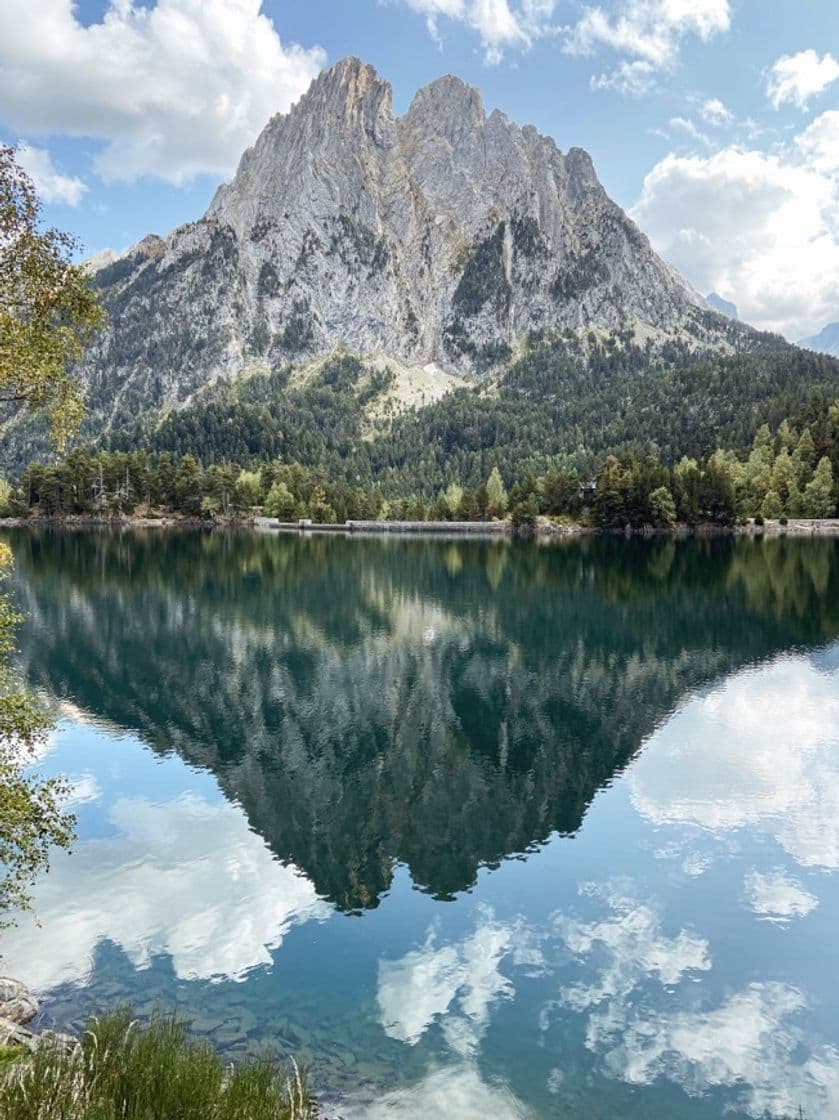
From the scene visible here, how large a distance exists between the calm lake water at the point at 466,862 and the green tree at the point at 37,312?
14890 millimetres

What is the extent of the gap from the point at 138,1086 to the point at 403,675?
153 ft

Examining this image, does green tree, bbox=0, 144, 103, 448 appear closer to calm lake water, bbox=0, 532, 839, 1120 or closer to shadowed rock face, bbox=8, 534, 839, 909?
calm lake water, bbox=0, 532, 839, 1120

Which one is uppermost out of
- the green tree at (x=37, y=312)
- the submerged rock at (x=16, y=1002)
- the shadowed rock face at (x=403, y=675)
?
the green tree at (x=37, y=312)

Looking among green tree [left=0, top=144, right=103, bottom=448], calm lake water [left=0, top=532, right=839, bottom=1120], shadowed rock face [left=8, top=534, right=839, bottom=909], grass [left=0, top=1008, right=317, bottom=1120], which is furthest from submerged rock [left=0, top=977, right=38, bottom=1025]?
green tree [left=0, top=144, right=103, bottom=448]

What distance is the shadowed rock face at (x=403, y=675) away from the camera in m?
33.3

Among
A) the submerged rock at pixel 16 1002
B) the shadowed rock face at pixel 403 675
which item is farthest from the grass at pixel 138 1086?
the shadowed rock face at pixel 403 675

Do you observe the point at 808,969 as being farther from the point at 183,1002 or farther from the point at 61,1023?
the point at 61,1023

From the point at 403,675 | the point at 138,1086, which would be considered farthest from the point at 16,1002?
the point at 403,675

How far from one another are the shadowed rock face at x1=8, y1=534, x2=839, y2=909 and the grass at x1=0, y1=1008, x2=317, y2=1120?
35.7 feet

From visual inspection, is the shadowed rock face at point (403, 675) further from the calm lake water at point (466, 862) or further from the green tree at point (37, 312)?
the green tree at point (37, 312)

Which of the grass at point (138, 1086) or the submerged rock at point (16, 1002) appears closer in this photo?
the grass at point (138, 1086)

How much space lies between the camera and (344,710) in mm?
50125

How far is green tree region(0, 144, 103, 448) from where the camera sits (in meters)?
16.5

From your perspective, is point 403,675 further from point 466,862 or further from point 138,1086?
point 138,1086
